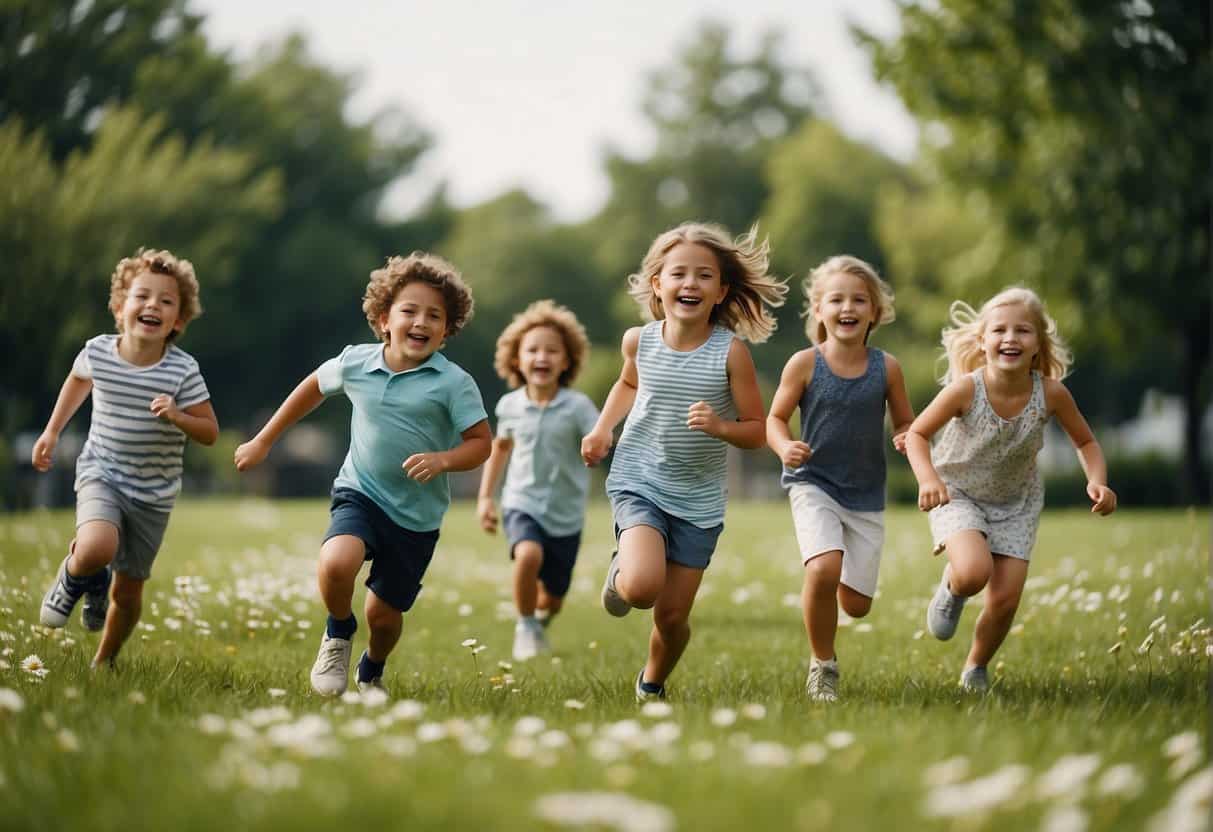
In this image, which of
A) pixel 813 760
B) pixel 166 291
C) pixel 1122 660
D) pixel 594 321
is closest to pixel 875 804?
pixel 813 760

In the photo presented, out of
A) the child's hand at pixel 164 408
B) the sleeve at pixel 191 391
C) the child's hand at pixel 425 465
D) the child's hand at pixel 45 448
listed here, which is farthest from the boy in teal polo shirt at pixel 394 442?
the child's hand at pixel 45 448

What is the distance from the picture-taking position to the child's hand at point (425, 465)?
4.95m

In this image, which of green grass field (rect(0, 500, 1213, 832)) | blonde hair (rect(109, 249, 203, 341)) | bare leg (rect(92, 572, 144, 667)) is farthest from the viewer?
blonde hair (rect(109, 249, 203, 341))

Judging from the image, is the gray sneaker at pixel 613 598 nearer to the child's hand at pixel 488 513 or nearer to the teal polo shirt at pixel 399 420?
the teal polo shirt at pixel 399 420

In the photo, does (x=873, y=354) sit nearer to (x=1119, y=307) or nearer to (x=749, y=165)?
(x=1119, y=307)

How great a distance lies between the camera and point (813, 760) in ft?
10.5

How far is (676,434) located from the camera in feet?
17.8

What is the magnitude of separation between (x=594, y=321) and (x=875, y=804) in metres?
51.3

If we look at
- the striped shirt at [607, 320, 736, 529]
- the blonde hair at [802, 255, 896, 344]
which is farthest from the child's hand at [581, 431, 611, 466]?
the blonde hair at [802, 255, 896, 344]

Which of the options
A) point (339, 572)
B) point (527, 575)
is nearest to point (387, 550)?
point (339, 572)

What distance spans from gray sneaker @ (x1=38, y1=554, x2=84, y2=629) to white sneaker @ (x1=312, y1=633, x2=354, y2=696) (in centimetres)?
130

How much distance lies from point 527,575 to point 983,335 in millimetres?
3112

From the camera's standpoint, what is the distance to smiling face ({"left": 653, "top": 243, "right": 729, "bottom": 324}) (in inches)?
216

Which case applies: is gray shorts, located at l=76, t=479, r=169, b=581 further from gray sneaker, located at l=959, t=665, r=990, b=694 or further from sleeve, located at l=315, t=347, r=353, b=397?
gray sneaker, located at l=959, t=665, r=990, b=694
